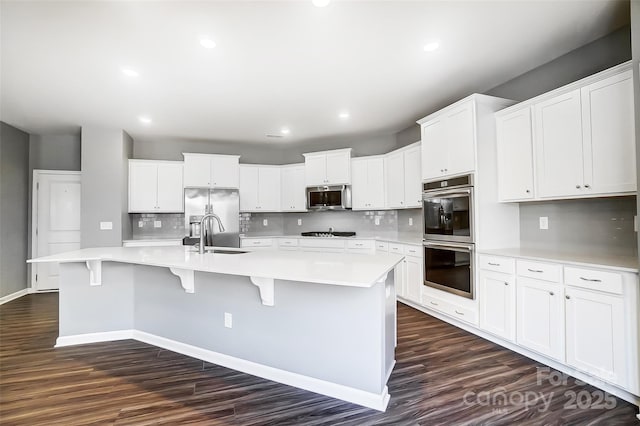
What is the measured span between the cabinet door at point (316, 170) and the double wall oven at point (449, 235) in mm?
2223

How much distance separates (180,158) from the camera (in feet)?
19.3

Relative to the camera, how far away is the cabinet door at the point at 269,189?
19.9 feet

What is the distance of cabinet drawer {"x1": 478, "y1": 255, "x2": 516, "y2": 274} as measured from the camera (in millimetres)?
2739

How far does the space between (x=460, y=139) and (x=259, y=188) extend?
3882mm

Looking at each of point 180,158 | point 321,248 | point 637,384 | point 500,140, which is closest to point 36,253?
point 180,158

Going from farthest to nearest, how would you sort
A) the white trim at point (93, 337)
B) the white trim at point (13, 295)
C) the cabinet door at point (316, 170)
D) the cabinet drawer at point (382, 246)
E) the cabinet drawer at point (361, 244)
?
the cabinet door at point (316, 170)
the cabinet drawer at point (361, 244)
the cabinet drawer at point (382, 246)
the white trim at point (13, 295)
the white trim at point (93, 337)

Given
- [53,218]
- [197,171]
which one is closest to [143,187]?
[197,171]

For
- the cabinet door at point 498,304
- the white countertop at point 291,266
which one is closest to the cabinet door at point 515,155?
the cabinet door at point 498,304

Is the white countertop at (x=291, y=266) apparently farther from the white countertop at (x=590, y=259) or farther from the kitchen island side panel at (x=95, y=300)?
the white countertop at (x=590, y=259)

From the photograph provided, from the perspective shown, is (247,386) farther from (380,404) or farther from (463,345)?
(463,345)

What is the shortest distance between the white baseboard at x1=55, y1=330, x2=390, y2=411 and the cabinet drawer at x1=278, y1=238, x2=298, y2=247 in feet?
9.62

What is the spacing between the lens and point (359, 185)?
5.38 metres

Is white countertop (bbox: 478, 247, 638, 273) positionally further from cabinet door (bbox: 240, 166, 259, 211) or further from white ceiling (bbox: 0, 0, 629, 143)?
cabinet door (bbox: 240, 166, 259, 211)

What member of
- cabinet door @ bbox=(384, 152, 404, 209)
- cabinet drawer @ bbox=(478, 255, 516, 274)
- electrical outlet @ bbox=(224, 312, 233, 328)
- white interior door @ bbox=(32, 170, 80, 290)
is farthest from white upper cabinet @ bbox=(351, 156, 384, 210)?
white interior door @ bbox=(32, 170, 80, 290)
